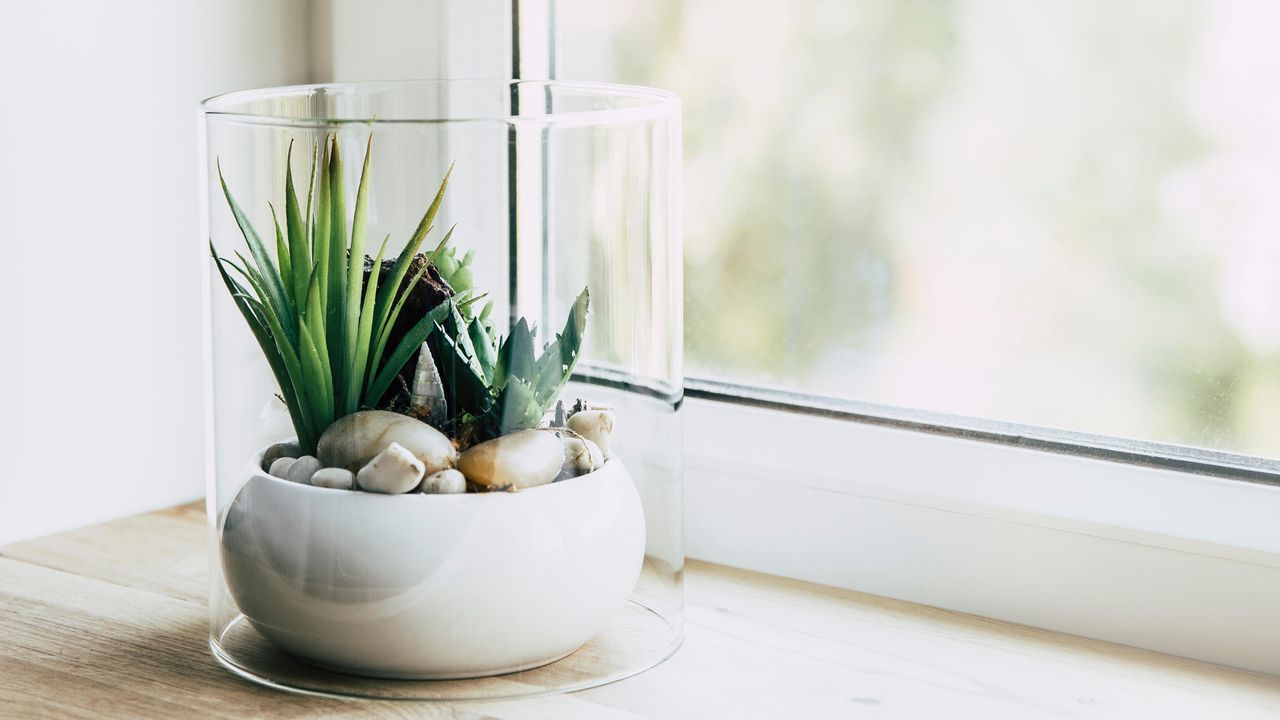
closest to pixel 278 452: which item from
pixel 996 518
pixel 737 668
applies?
pixel 737 668

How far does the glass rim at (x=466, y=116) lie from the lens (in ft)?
1.94

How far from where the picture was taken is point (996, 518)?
71 centimetres

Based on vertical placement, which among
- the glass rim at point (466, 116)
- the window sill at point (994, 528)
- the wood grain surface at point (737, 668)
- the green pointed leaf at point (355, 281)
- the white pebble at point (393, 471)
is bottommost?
the wood grain surface at point (737, 668)

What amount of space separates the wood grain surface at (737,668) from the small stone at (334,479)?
0.33ft

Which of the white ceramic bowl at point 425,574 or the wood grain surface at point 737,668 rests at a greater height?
the white ceramic bowl at point 425,574

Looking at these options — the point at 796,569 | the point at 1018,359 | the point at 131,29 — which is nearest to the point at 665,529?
the point at 796,569

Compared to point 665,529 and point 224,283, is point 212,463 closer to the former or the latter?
point 224,283

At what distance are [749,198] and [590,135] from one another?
0.75ft

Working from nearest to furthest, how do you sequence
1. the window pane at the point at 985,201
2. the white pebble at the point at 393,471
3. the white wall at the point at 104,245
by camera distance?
the white pebble at the point at 393,471 < the window pane at the point at 985,201 < the white wall at the point at 104,245

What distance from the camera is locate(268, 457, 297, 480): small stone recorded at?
597mm

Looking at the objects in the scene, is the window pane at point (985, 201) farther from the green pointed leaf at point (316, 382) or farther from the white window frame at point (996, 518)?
the green pointed leaf at point (316, 382)

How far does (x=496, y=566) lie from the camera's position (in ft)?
1.84

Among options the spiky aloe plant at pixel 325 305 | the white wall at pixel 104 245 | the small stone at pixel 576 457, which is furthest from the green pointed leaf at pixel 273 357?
the white wall at pixel 104 245

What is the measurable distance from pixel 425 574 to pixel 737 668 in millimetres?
175
